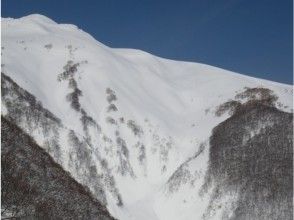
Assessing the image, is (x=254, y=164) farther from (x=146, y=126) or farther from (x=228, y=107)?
(x=146, y=126)

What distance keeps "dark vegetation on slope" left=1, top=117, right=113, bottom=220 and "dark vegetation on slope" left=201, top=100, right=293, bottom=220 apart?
13.1 metres

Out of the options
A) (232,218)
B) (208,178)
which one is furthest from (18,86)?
(232,218)

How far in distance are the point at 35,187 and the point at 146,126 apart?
102 ft

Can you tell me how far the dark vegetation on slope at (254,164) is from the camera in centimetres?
6125

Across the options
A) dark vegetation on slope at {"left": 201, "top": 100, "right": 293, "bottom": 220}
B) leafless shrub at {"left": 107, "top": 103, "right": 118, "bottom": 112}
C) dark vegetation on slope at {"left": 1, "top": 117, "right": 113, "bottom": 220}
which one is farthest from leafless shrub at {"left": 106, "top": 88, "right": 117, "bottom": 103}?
dark vegetation on slope at {"left": 1, "top": 117, "right": 113, "bottom": 220}

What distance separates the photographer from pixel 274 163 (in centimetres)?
6519

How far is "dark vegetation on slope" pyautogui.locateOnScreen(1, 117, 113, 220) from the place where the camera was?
43.4 meters

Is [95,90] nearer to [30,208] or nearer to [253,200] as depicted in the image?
[253,200]

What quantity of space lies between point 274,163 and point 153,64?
118ft

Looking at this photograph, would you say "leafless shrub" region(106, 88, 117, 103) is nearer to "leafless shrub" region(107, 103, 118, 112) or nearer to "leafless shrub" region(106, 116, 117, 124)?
"leafless shrub" region(107, 103, 118, 112)

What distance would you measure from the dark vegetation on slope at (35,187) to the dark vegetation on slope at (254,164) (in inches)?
517

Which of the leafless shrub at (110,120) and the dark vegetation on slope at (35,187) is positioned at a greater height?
the leafless shrub at (110,120)

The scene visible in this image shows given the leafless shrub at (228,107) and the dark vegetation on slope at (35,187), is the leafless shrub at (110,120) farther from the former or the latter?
the dark vegetation on slope at (35,187)

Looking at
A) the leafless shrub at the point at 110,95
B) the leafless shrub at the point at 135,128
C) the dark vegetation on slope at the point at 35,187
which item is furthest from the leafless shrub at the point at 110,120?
the dark vegetation on slope at the point at 35,187
